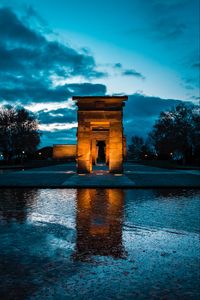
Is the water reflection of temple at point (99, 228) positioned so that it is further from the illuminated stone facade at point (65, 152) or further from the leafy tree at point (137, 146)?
the leafy tree at point (137, 146)

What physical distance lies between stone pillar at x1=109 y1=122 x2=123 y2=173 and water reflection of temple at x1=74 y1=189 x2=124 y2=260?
1424 centimetres

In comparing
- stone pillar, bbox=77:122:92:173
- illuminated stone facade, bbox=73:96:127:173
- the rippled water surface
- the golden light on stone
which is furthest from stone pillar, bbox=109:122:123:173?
the golden light on stone

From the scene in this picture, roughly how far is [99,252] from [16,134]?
48.6m

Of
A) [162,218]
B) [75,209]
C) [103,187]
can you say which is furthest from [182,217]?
[103,187]

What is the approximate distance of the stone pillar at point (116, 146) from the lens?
25469mm

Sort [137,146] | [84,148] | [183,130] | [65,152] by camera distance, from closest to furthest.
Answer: [84,148] < [183,130] < [65,152] < [137,146]

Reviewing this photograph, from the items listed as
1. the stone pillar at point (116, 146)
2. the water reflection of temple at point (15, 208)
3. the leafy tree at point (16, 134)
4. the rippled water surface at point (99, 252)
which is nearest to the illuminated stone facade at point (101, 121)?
the stone pillar at point (116, 146)

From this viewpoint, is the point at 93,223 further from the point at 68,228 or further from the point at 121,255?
the point at 121,255

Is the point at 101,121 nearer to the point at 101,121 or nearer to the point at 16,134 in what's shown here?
the point at 101,121

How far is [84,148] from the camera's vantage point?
25844 mm

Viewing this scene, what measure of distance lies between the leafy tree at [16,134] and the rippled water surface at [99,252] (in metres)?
42.8

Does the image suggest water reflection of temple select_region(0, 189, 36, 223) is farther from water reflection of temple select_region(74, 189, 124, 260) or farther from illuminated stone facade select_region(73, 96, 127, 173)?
illuminated stone facade select_region(73, 96, 127, 173)

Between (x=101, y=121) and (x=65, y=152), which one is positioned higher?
(x=101, y=121)

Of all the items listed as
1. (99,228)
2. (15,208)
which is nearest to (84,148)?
(15,208)
